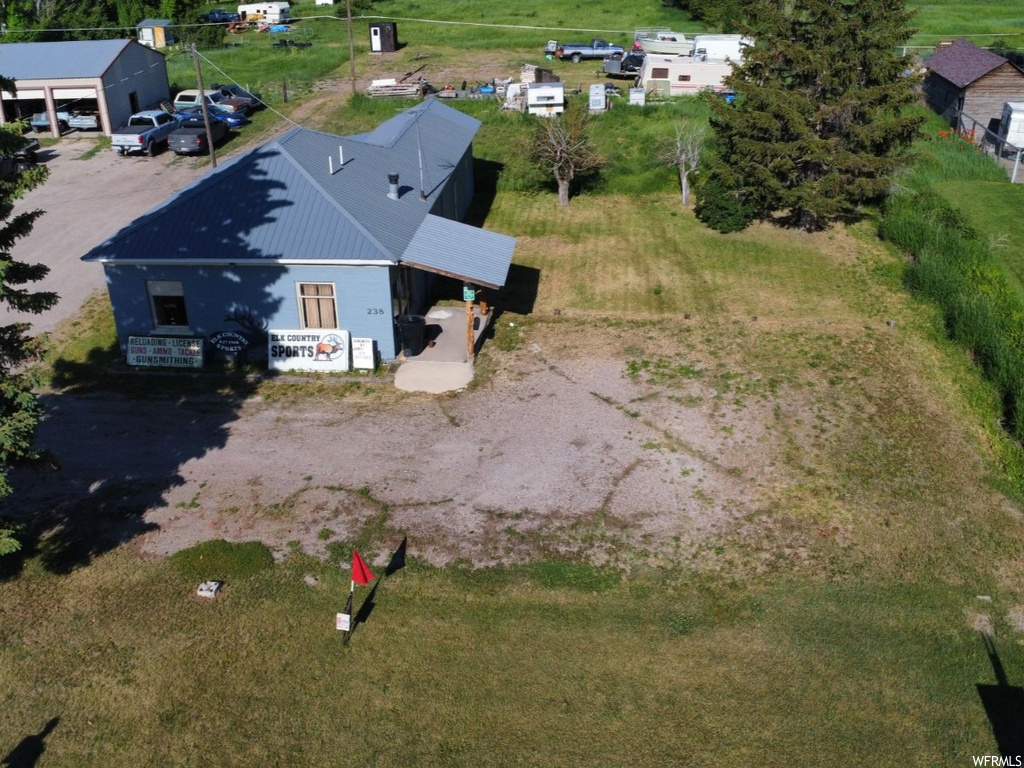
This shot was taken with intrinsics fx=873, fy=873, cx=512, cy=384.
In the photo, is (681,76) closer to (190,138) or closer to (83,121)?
(190,138)

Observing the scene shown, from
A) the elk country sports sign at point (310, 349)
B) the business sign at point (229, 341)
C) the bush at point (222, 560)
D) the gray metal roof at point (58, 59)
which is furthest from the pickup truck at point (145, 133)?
the bush at point (222, 560)

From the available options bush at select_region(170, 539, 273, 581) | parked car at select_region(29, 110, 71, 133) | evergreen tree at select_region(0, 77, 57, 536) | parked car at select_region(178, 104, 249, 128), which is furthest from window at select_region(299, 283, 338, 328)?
parked car at select_region(29, 110, 71, 133)

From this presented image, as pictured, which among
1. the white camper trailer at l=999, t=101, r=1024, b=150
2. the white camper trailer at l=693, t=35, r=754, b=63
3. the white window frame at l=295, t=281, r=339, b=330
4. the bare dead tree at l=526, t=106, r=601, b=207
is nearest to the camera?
the white window frame at l=295, t=281, r=339, b=330

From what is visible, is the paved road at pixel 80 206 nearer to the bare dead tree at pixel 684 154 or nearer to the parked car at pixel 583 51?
the bare dead tree at pixel 684 154

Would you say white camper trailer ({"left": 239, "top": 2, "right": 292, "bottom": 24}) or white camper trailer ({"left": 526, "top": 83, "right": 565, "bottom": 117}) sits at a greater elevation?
white camper trailer ({"left": 239, "top": 2, "right": 292, "bottom": 24})

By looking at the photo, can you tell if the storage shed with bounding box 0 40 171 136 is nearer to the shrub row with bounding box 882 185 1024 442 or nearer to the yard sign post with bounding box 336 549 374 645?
the shrub row with bounding box 882 185 1024 442

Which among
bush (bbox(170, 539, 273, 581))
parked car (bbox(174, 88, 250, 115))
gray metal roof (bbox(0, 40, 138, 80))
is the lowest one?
bush (bbox(170, 539, 273, 581))

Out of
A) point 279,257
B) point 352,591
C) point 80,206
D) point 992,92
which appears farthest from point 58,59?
point 992,92
